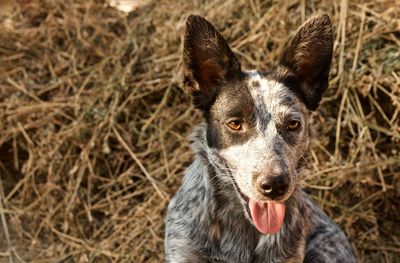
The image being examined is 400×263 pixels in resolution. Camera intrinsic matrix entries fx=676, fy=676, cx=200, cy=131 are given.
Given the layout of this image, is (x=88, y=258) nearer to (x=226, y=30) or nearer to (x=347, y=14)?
(x=226, y=30)

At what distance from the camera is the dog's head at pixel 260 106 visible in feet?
11.5

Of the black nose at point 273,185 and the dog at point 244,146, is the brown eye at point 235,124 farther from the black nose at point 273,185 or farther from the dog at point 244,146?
the black nose at point 273,185

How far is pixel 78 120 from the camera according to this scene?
19.6ft

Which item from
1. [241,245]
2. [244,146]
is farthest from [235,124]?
[241,245]

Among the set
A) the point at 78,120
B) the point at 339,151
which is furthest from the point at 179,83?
the point at 339,151

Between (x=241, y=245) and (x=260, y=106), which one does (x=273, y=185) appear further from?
(x=241, y=245)

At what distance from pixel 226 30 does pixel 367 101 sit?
1.45 m

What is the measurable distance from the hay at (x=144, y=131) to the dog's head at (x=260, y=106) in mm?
1612

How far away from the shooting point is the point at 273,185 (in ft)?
11.1

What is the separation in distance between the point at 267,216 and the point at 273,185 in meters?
0.37

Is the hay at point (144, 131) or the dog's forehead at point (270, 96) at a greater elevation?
the dog's forehead at point (270, 96)

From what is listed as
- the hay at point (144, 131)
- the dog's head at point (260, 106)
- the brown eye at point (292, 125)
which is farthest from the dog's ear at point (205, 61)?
the hay at point (144, 131)

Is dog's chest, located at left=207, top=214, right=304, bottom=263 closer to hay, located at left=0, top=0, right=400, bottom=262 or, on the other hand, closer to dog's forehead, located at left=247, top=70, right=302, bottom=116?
dog's forehead, located at left=247, top=70, right=302, bottom=116

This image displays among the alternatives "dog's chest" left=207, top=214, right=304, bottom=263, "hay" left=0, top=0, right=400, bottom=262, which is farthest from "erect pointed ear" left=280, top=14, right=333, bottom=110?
"hay" left=0, top=0, right=400, bottom=262
